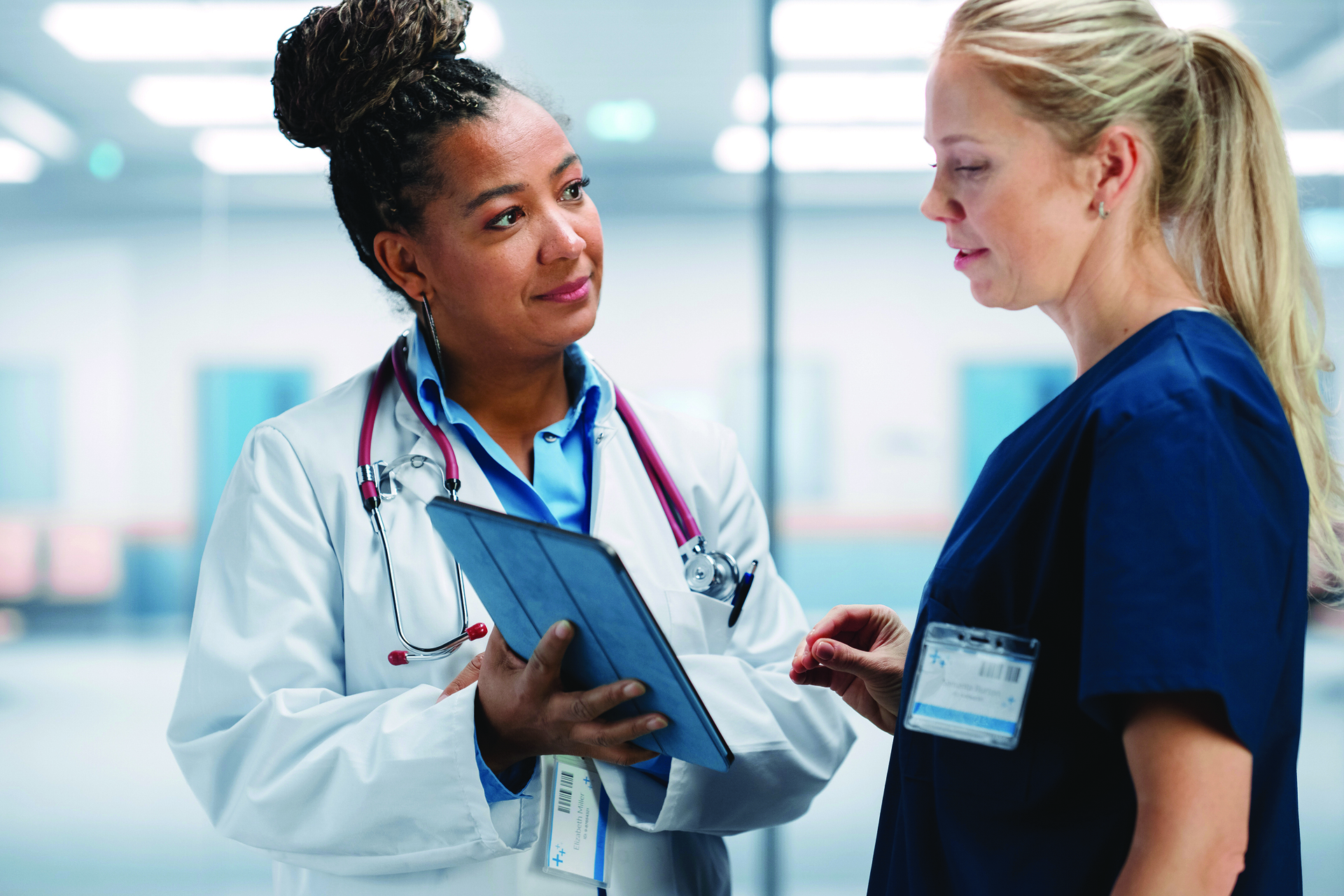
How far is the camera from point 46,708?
251cm

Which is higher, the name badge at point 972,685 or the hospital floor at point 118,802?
the name badge at point 972,685

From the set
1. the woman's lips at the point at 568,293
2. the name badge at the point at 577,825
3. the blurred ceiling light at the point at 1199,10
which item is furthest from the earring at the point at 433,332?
the blurred ceiling light at the point at 1199,10

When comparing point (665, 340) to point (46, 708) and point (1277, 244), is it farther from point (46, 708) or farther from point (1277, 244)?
point (46, 708)

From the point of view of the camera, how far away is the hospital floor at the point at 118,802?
2.48 meters

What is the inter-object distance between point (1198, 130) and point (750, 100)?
6.23ft

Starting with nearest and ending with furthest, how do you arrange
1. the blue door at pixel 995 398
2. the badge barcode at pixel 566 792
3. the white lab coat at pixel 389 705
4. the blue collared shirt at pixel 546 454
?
the white lab coat at pixel 389 705, the badge barcode at pixel 566 792, the blue collared shirt at pixel 546 454, the blue door at pixel 995 398

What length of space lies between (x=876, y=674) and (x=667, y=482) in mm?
394

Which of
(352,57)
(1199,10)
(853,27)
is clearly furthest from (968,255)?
(1199,10)

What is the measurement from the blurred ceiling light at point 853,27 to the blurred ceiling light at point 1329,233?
4.12ft

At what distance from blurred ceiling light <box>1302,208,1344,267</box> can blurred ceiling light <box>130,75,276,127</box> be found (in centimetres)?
304

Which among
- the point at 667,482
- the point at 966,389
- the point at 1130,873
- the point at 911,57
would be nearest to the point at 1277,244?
the point at 1130,873

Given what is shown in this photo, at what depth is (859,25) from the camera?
2.55m

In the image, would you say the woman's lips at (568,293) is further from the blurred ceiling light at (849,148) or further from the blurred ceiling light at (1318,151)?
the blurred ceiling light at (1318,151)

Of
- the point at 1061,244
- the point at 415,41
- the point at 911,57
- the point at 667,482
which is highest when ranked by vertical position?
the point at 911,57
